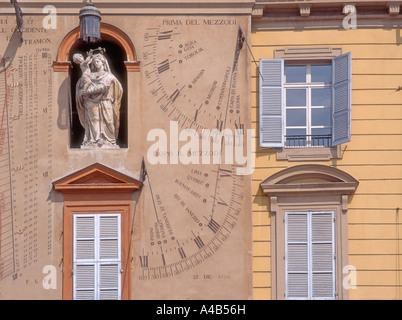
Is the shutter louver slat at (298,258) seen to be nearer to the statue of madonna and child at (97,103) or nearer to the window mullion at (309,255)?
the window mullion at (309,255)

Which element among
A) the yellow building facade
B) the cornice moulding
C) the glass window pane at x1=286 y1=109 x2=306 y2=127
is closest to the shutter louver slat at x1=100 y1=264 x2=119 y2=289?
the yellow building facade

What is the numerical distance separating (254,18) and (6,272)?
6630 millimetres

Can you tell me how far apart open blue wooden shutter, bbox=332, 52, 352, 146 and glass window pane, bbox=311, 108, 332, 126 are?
0.21m

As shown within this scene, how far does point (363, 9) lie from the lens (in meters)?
30.1

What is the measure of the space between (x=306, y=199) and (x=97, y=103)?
4.28m

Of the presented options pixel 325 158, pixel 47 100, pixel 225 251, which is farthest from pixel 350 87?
pixel 47 100

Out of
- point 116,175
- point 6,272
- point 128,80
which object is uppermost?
point 128,80

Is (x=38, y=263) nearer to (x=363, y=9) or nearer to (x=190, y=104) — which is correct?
(x=190, y=104)

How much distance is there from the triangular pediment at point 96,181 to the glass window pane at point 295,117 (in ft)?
10.1

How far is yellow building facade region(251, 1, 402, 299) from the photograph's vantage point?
29.2 meters

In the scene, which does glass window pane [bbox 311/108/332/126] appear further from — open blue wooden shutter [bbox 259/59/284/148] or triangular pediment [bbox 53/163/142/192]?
triangular pediment [bbox 53/163/142/192]

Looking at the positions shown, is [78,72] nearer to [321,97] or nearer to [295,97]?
[295,97]

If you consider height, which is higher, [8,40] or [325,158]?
[8,40]

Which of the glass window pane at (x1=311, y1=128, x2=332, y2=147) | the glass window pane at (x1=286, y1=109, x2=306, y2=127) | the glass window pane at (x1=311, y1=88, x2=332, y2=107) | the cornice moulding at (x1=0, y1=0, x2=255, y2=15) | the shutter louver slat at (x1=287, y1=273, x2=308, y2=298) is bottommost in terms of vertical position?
the shutter louver slat at (x1=287, y1=273, x2=308, y2=298)
